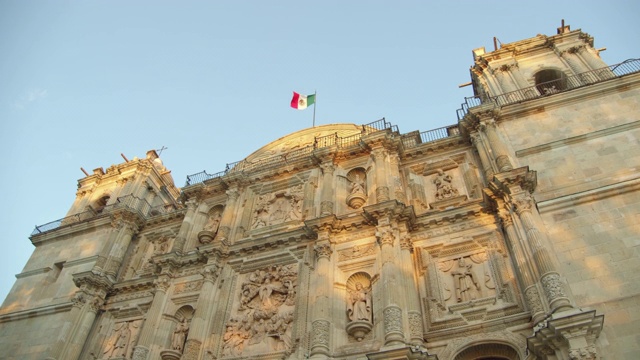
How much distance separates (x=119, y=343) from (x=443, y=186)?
530 inches

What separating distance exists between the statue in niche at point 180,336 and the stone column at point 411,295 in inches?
314

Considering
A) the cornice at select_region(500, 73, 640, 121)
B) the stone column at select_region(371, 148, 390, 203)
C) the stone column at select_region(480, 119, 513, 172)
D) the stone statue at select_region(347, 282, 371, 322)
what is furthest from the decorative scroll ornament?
the cornice at select_region(500, 73, 640, 121)

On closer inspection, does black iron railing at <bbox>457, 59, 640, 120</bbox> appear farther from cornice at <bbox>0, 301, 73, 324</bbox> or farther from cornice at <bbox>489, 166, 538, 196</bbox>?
cornice at <bbox>0, 301, 73, 324</bbox>

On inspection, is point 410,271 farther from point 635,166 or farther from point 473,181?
point 635,166

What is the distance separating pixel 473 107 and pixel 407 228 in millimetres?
5600

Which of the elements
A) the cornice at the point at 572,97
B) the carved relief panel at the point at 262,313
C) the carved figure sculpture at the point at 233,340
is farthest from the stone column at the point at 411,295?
the cornice at the point at 572,97

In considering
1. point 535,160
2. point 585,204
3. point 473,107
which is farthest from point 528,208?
point 473,107

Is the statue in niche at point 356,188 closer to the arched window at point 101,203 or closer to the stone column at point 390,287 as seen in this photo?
the stone column at point 390,287

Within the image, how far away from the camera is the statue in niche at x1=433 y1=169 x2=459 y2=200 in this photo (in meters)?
17.4

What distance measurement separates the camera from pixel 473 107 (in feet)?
59.2

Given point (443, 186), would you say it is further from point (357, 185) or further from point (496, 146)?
point (357, 185)

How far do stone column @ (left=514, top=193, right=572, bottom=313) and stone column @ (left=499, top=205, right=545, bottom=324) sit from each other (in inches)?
14.2

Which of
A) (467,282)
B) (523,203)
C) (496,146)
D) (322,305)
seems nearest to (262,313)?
(322,305)

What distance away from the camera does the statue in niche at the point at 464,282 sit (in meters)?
14.0
